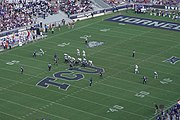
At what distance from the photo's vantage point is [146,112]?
3797 cm

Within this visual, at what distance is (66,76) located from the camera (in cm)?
4578

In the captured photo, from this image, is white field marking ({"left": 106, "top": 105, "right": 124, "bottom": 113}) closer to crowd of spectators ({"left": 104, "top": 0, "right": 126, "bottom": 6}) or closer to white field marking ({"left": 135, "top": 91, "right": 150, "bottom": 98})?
white field marking ({"left": 135, "top": 91, "right": 150, "bottom": 98})

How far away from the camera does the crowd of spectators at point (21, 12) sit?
2421 inches

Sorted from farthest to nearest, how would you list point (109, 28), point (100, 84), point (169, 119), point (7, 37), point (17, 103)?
point (109, 28), point (7, 37), point (100, 84), point (17, 103), point (169, 119)

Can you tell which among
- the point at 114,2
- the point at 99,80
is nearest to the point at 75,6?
the point at 114,2

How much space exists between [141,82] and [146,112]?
650 centimetres

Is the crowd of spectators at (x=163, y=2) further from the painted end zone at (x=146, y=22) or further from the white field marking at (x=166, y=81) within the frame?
the white field marking at (x=166, y=81)

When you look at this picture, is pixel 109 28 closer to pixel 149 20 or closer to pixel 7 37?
pixel 149 20

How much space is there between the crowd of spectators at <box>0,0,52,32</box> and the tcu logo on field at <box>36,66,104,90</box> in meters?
15.4

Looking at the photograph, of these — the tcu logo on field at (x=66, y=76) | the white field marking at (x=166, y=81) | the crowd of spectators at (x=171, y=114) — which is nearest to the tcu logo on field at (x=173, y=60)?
the white field marking at (x=166, y=81)

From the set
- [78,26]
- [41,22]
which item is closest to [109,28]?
[78,26]

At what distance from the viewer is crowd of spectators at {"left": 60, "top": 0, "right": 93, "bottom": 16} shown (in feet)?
231

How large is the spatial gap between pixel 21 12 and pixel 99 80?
24.4 metres

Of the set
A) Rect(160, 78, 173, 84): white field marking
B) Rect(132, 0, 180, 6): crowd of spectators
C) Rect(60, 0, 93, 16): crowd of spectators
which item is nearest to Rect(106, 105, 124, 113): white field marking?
Rect(160, 78, 173, 84): white field marking
